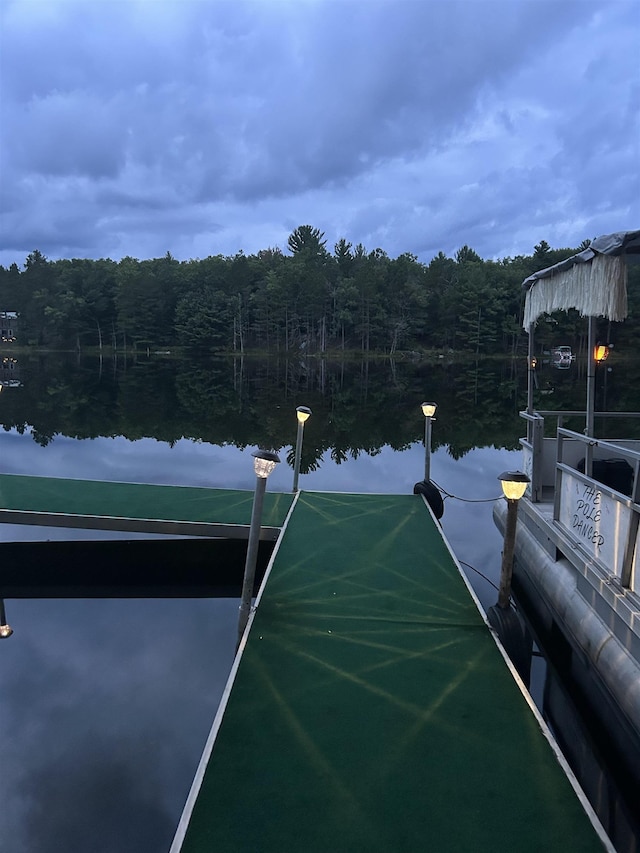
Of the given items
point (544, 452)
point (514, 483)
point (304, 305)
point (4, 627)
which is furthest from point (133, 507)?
point (304, 305)

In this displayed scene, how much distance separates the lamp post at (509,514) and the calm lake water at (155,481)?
53.0 inches

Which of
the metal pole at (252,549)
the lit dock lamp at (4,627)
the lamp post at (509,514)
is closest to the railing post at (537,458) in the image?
the lamp post at (509,514)

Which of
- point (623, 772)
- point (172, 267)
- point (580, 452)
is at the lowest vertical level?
point (623, 772)

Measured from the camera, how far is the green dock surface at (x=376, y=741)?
3.32 meters

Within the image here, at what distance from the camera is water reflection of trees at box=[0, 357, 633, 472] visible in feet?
77.5

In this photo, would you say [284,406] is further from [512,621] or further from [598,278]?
[512,621]

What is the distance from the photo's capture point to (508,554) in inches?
235

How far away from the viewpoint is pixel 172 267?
86188mm

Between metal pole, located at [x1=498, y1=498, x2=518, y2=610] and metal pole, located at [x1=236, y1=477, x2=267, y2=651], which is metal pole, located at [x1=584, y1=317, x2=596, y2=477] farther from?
metal pole, located at [x1=236, y1=477, x2=267, y2=651]

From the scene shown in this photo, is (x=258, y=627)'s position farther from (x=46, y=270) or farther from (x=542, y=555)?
(x=46, y=270)

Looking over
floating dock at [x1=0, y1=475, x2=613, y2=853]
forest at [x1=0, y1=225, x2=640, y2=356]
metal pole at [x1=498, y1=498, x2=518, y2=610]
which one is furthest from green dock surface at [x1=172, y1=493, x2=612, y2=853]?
forest at [x1=0, y1=225, x2=640, y2=356]

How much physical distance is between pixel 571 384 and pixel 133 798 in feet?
151

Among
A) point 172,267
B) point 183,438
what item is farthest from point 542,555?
point 172,267

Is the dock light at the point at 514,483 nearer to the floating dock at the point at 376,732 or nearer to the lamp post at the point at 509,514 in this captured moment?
the lamp post at the point at 509,514
